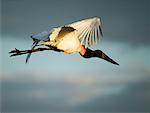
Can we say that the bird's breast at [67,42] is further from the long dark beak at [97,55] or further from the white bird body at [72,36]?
the long dark beak at [97,55]

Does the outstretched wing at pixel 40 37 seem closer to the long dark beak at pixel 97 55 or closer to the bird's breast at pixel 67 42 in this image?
the bird's breast at pixel 67 42

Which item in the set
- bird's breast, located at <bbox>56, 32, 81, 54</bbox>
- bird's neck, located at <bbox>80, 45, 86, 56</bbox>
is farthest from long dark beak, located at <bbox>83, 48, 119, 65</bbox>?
bird's breast, located at <bbox>56, 32, 81, 54</bbox>

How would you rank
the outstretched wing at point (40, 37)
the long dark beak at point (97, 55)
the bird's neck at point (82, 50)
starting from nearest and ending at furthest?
the outstretched wing at point (40, 37), the bird's neck at point (82, 50), the long dark beak at point (97, 55)

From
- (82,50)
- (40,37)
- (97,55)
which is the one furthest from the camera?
(97,55)

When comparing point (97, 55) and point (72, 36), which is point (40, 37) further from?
point (97, 55)

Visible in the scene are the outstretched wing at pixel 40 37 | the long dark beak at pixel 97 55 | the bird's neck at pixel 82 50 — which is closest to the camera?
the outstretched wing at pixel 40 37

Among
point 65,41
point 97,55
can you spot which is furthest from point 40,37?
point 97,55

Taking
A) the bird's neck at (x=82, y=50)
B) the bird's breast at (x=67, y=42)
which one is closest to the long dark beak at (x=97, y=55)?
the bird's neck at (x=82, y=50)

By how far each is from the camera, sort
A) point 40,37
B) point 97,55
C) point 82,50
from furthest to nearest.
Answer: point 97,55
point 82,50
point 40,37

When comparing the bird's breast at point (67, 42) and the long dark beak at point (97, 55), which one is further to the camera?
the long dark beak at point (97, 55)

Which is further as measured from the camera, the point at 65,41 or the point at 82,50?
the point at 82,50

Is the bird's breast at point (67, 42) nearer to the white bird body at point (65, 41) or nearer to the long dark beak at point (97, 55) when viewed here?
the white bird body at point (65, 41)

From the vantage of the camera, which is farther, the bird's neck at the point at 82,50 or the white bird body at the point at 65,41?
the bird's neck at the point at 82,50

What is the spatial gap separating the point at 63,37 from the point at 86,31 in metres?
0.59
